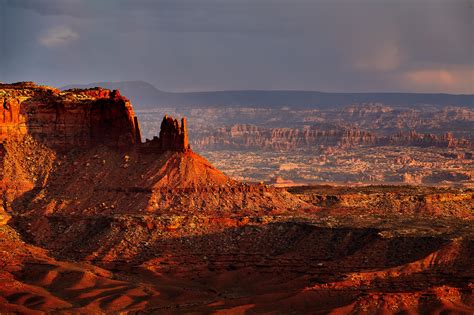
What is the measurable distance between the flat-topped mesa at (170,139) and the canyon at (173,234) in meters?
0.11

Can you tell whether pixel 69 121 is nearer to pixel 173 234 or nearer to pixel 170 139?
pixel 170 139

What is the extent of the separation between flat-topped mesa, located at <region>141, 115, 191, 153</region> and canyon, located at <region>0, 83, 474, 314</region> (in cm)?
11

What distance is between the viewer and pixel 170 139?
9525 centimetres

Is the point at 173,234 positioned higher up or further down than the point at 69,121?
further down

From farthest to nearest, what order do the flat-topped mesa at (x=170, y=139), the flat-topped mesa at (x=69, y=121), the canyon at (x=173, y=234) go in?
1. the flat-topped mesa at (x=69, y=121)
2. the flat-topped mesa at (x=170, y=139)
3. the canyon at (x=173, y=234)

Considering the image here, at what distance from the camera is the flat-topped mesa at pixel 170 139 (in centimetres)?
9412

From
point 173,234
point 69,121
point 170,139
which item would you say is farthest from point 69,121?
point 173,234

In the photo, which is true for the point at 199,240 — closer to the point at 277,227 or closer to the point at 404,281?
the point at 277,227

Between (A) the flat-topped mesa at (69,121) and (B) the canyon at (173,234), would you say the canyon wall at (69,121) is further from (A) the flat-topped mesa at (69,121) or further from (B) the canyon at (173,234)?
(B) the canyon at (173,234)

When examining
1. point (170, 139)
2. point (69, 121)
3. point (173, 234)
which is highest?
point (69, 121)

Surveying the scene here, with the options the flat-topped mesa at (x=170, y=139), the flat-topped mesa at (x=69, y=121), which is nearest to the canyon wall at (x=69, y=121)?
the flat-topped mesa at (x=69, y=121)

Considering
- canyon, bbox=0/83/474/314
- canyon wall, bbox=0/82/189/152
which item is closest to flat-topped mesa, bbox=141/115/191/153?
canyon, bbox=0/83/474/314

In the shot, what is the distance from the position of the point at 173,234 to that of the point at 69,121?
18.6 metres

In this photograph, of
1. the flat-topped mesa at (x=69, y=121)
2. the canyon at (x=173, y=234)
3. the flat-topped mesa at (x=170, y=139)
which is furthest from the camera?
the flat-topped mesa at (x=69, y=121)
